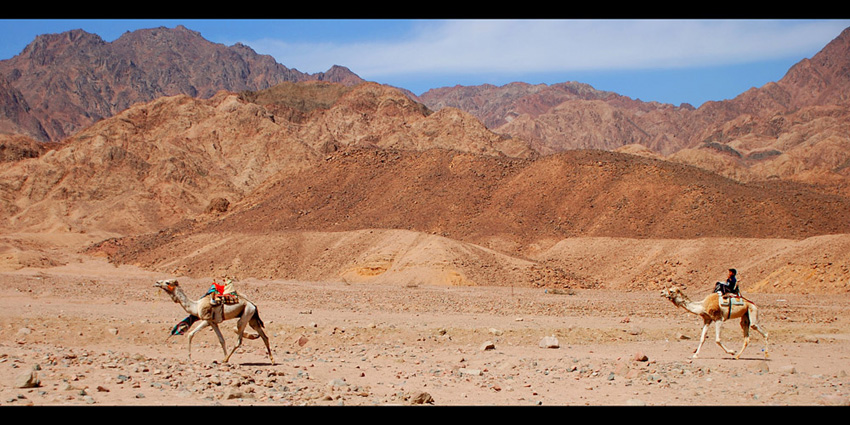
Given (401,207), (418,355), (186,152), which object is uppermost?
(186,152)

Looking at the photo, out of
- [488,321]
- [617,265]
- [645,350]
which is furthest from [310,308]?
[617,265]

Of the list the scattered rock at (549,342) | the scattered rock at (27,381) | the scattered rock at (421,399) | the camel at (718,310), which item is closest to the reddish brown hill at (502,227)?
the scattered rock at (549,342)

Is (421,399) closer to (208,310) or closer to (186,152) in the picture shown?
(208,310)

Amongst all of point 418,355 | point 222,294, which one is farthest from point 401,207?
point 222,294

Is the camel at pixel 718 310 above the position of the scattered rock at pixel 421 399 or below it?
above

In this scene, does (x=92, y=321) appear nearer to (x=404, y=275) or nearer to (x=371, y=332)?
(x=371, y=332)

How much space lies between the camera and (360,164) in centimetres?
6406

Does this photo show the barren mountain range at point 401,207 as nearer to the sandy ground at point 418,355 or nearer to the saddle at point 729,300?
the sandy ground at point 418,355

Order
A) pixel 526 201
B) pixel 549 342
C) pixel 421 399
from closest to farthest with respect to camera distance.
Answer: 1. pixel 421 399
2. pixel 549 342
3. pixel 526 201

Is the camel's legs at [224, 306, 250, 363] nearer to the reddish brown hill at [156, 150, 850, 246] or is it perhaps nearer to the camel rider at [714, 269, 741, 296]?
the camel rider at [714, 269, 741, 296]

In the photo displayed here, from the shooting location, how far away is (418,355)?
47.1 ft

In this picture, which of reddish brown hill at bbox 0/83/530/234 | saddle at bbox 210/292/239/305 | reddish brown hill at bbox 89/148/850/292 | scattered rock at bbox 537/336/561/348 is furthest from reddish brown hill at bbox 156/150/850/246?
saddle at bbox 210/292/239/305

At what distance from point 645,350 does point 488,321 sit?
5810 mm

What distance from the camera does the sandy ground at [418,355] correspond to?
9.44 metres
